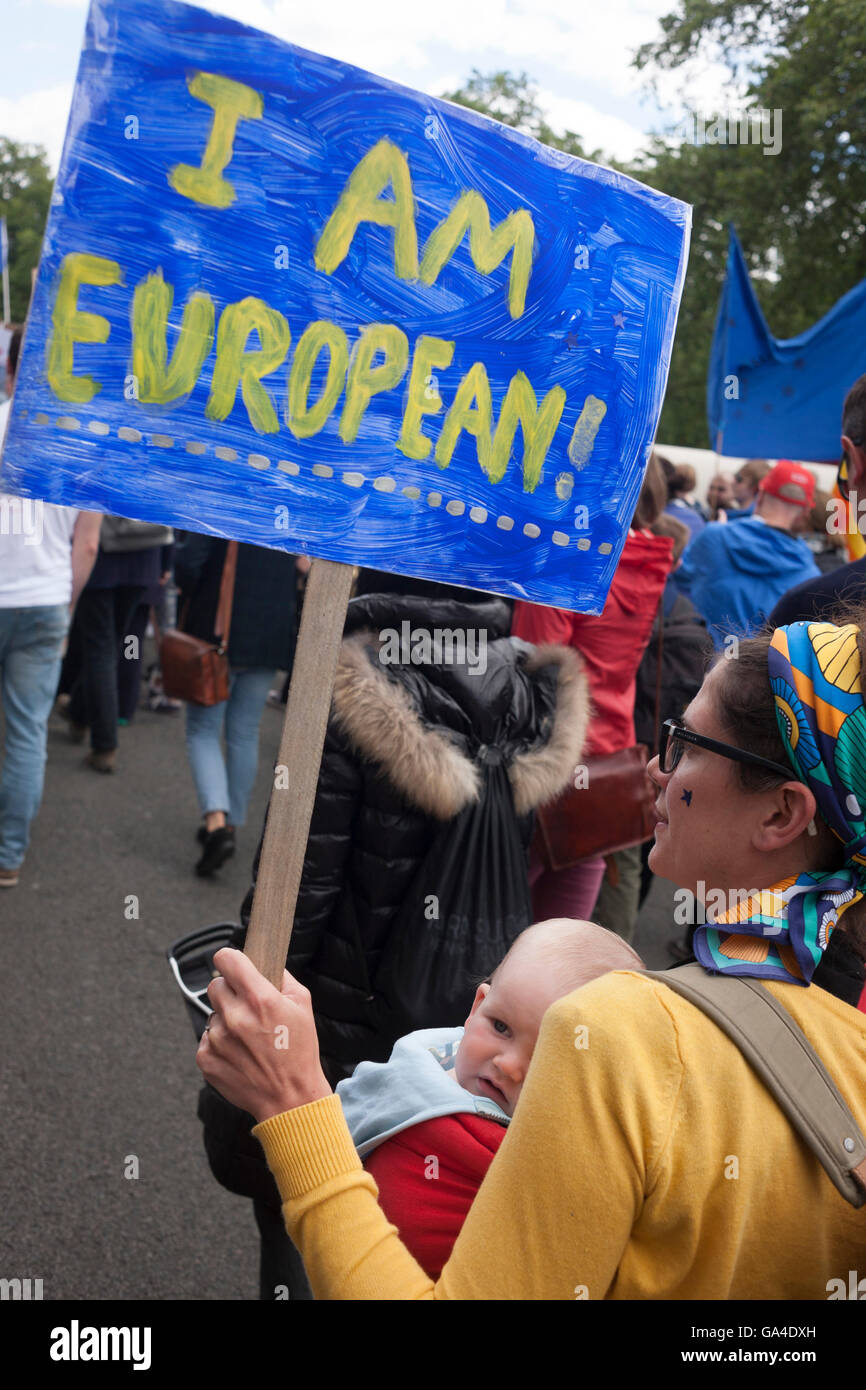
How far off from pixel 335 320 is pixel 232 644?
3922 mm

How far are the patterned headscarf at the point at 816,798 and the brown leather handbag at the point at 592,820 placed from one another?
2.28m

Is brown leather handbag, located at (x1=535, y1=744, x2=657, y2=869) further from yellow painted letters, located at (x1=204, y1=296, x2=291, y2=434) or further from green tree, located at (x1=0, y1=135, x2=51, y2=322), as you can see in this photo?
green tree, located at (x1=0, y1=135, x2=51, y2=322)

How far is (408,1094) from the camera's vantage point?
5.13 feet

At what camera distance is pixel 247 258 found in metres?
1.45

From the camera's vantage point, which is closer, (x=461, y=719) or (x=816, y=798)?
(x=816, y=798)

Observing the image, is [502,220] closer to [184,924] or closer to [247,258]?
[247,258]

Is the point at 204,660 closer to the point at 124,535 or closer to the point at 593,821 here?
the point at 124,535

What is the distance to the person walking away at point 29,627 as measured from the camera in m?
4.21

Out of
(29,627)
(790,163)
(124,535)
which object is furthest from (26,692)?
(790,163)

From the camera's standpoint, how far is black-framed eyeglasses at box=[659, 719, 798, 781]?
1242 mm

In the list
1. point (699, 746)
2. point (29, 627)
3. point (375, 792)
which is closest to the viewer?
point (699, 746)

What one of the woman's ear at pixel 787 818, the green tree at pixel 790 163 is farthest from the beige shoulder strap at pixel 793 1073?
the green tree at pixel 790 163

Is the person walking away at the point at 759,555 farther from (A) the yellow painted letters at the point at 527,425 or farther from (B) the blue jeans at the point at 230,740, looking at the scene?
(A) the yellow painted letters at the point at 527,425
